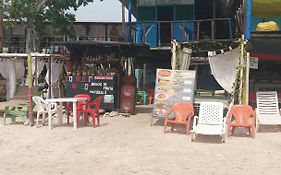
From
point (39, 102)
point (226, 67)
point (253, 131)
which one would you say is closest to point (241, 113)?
point (253, 131)

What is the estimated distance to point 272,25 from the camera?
1298 centimetres

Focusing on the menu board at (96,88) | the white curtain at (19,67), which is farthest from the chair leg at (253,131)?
the white curtain at (19,67)

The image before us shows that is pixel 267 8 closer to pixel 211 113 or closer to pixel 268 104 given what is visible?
pixel 268 104

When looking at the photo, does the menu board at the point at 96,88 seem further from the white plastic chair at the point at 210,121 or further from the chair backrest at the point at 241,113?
the chair backrest at the point at 241,113

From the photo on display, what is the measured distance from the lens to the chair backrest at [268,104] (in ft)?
37.5

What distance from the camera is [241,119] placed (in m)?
10.3

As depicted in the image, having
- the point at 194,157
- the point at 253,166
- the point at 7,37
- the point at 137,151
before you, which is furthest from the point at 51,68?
the point at 7,37

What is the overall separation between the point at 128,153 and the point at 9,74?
767 cm

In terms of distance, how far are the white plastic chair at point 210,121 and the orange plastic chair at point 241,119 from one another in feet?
0.98

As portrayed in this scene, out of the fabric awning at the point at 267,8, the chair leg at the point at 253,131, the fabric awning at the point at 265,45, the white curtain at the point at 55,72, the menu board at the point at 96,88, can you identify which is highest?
the fabric awning at the point at 267,8

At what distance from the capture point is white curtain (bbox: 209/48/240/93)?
1190cm

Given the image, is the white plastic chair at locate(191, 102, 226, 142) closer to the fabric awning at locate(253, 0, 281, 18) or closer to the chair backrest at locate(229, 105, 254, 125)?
the chair backrest at locate(229, 105, 254, 125)

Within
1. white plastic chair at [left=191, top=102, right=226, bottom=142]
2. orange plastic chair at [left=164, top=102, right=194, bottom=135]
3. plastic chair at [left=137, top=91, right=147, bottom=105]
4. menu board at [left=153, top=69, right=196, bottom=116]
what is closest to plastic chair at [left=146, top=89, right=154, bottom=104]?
plastic chair at [left=137, top=91, right=147, bottom=105]

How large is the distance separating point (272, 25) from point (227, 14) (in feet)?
15.6
